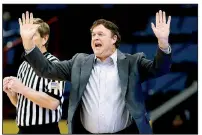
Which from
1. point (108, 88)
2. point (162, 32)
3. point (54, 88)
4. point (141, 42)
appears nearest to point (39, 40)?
point (54, 88)

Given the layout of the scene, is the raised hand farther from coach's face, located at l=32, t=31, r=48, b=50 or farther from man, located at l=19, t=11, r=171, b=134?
coach's face, located at l=32, t=31, r=48, b=50

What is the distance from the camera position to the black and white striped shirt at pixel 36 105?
2.83 m

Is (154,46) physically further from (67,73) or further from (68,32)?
(67,73)

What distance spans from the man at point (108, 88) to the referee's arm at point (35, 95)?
0.26 meters

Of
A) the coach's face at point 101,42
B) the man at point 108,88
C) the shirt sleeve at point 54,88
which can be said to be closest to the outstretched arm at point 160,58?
the man at point 108,88

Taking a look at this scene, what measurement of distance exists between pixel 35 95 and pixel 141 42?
1.94 metres

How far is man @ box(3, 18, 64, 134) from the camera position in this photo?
279cm

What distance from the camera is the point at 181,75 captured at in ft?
15.0

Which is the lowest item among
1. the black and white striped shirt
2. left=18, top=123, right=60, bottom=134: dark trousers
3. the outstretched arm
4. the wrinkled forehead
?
left=18, top=123, right=60, bottom=134: dark trousers

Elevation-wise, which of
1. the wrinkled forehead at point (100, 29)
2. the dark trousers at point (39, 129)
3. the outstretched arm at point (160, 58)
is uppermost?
the wrinkled forehead at point (100, 29)

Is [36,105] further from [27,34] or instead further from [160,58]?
[160,58]

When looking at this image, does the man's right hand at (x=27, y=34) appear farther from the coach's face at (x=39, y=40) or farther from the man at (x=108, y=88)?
the coach's face at (x=39, y=40)

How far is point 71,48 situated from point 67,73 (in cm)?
183

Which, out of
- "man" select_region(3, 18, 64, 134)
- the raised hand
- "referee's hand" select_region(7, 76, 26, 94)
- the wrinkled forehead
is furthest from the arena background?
the raised hand
